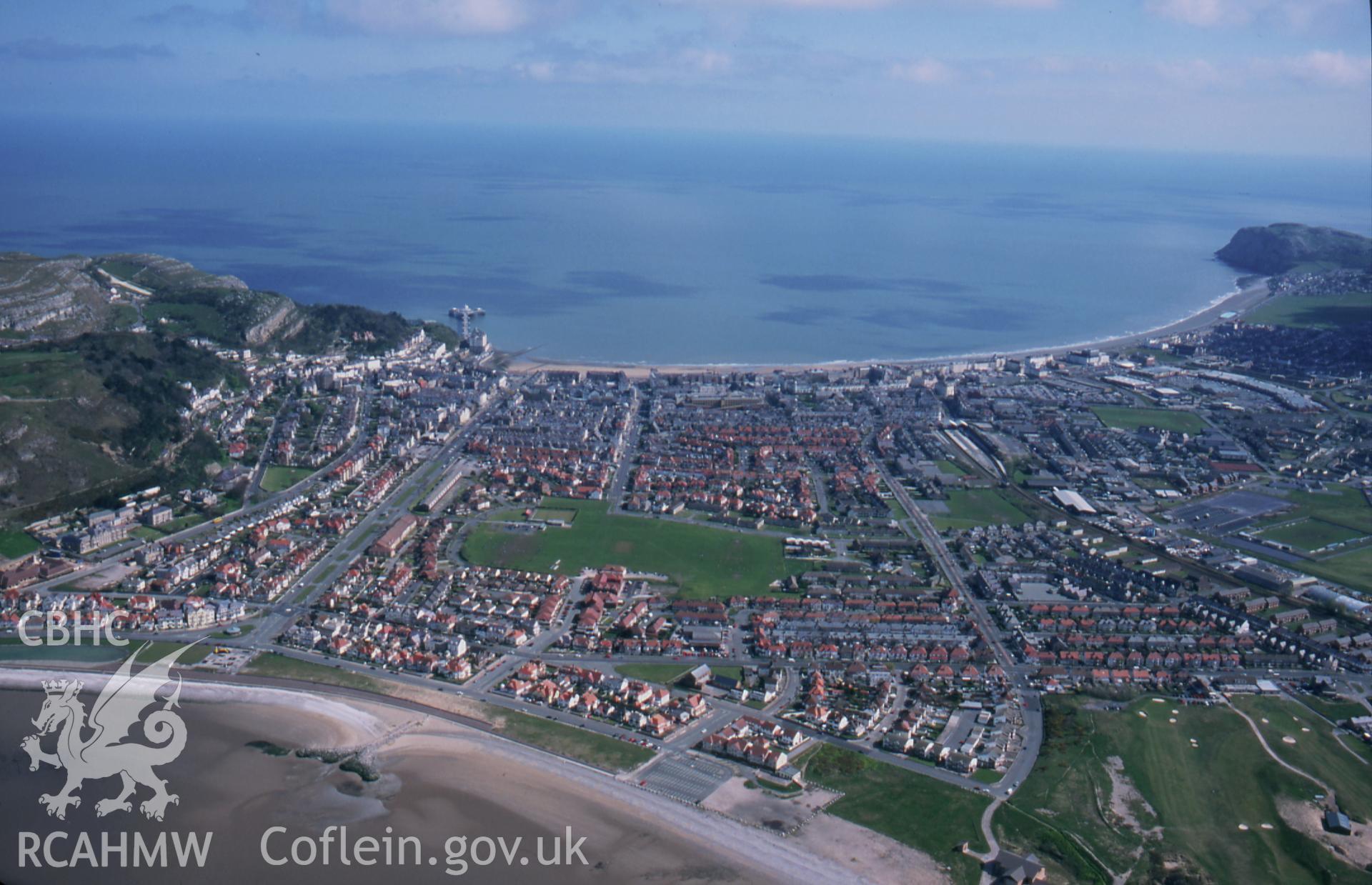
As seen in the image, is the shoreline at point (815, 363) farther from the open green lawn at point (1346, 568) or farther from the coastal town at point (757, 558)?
the open green lawn at point (1346, 568)

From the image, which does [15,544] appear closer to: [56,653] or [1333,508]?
[56,653]

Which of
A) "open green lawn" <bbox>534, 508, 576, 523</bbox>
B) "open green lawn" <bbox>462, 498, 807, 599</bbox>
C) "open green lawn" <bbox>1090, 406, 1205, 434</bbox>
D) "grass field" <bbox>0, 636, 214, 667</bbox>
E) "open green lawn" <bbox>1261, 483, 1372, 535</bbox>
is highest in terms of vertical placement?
"open green lawn" <bbox>1090, 406, 1205, 434</bbox>

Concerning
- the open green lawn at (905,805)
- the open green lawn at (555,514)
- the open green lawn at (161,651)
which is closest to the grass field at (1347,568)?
the open green lawn at (905,805)

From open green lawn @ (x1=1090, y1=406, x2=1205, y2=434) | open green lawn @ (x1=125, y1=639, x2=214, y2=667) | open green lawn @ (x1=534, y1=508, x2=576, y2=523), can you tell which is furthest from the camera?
open green lawn @ (x1=1090, y1=406, x2=1205, y2=434)

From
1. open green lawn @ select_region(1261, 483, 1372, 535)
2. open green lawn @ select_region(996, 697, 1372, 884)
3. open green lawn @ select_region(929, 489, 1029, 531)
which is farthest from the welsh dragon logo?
open green lawn @ select_region(1261, 483, 1372, 535)

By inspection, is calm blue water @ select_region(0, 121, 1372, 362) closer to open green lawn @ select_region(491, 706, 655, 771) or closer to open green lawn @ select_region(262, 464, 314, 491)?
open green lawn @ select_region(262, 464, 314, 491)

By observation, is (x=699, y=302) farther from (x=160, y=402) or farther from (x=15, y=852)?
(x=15, y=852)

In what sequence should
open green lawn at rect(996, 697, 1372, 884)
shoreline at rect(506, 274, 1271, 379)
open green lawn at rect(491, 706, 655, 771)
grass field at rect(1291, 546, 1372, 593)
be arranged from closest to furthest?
1. open green lawn at rect(996, 697, 1372, 884)
2. open green lawn at rect(491, 706, 655, 771)
3. grass field at rect(1291, 546, 1372, 593)
4. shoreline at rect(506, 274, 1271, 379)
